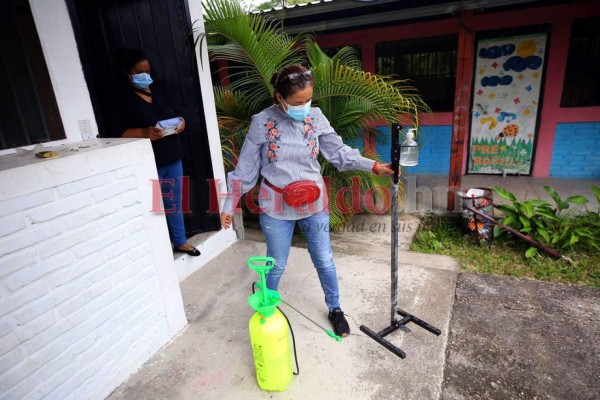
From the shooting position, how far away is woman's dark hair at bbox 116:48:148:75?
2.37 meters

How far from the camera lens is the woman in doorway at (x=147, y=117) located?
2406mm

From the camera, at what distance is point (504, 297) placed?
279 centimetres

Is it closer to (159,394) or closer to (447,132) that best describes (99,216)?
(159,394)

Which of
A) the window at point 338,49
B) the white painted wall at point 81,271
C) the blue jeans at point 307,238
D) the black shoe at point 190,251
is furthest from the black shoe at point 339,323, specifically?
the window at point 338,49

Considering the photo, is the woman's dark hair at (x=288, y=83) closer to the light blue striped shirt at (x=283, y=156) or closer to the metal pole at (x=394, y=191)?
the light blue striped shirt at (x=283, y=156)

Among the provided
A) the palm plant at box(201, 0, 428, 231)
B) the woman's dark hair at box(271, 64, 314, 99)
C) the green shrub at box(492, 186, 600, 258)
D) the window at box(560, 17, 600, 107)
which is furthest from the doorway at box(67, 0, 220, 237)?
the window at box(560, 17, 600, 107)

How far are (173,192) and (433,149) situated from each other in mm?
4845

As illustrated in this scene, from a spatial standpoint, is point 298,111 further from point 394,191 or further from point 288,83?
point 394,191

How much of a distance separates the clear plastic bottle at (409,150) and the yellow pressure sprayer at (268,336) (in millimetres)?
900

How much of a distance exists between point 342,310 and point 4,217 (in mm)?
1942

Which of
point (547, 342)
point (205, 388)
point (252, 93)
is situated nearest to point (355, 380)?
point (205, 388)

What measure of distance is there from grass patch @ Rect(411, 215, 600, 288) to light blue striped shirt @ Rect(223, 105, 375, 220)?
7.35 feet

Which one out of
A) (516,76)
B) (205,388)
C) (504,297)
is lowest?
(504,297)

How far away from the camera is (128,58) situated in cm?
237
